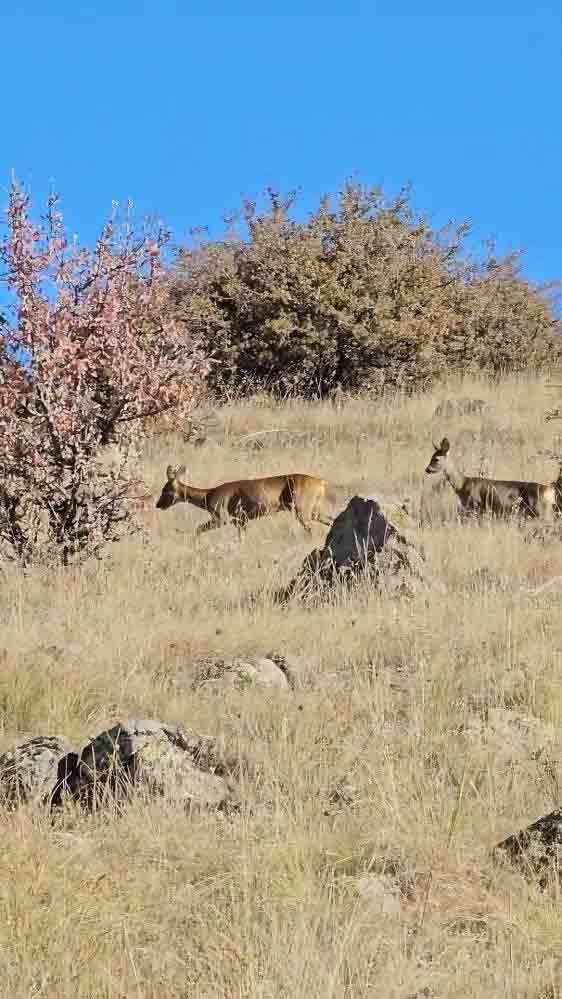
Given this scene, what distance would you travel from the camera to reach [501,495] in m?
15.5

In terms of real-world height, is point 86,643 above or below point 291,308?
below

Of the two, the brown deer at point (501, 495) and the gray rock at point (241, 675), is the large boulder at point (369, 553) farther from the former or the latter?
the brown deer at point (501, 495)

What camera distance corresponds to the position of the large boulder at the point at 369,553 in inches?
411

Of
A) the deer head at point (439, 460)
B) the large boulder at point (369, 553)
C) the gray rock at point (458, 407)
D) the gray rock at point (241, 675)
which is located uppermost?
the gray rock at point (458, 407)

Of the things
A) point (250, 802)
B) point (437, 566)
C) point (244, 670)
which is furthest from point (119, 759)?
point (437, 566)

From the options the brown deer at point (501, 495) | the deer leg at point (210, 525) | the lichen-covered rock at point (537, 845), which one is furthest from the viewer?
the brown deer at point (501, 495)

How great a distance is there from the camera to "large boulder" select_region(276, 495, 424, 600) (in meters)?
10.4

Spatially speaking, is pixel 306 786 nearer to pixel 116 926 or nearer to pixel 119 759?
pixel 119 759

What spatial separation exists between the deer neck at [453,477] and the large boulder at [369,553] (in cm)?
486

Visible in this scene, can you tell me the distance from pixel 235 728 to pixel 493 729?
1350 mm

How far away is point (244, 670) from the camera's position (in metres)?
8.03

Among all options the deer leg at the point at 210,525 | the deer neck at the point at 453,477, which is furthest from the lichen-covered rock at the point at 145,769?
the deer neck at the point at 453,477

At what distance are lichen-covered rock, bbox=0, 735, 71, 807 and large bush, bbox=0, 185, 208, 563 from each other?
542 centimetres

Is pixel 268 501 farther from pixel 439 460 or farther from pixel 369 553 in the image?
pixel 369 553
